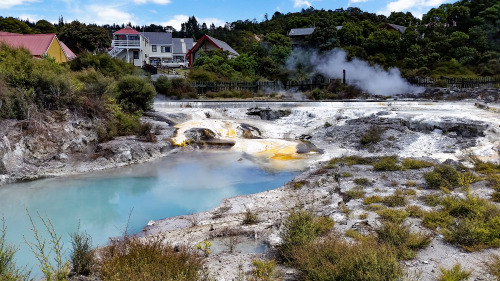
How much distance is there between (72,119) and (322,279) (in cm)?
1310

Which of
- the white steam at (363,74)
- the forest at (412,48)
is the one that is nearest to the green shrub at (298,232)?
the white steam at (363,74)

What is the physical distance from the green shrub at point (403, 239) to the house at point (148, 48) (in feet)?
145

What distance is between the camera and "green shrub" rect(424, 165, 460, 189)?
9313 millimetres

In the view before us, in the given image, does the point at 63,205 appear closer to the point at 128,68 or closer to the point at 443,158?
the point at 443,158

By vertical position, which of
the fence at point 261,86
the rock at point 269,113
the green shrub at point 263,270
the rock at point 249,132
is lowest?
the green shrub at point 263,270

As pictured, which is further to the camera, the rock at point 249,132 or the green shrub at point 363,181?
the rock at point 249,132

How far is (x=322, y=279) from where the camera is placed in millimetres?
4777

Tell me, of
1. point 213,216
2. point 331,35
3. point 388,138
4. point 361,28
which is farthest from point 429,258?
point 361,28

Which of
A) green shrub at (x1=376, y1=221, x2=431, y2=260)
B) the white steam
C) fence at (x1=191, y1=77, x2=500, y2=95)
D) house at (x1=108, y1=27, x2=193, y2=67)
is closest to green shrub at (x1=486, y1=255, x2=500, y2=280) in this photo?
green shrub at (x1=376, y1=221, x2=431, y2=260)

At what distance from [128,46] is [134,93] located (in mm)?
28309

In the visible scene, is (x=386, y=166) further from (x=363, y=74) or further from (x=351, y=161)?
(x=363, y=74)

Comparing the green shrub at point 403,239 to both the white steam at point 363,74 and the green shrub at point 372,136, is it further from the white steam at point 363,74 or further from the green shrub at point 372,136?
the white steam at point 363,74

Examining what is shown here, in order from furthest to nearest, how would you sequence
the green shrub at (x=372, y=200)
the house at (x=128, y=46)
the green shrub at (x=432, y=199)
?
the house at (x=128, y=46), the green shrub at (x=372, y=200), the green shrub at (x=432, y=199)

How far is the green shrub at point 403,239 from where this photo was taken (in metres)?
5.78
